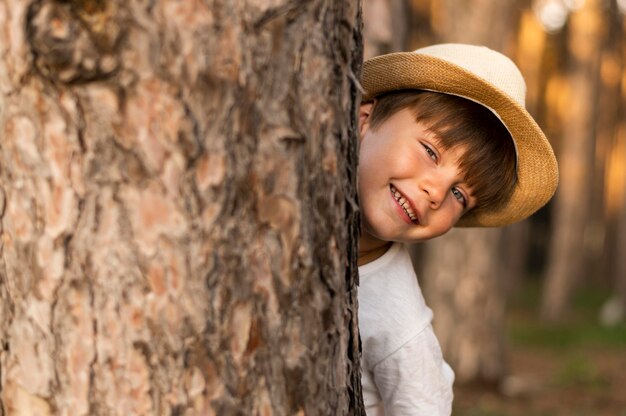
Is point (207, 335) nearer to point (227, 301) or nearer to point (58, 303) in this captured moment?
point (227, 301)

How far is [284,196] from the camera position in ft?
4.83

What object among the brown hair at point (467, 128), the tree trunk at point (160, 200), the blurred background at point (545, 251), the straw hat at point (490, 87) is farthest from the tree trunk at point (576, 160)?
the tree trunk at point (160, 200)

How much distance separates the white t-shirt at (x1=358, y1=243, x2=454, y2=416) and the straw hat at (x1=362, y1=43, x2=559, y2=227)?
1.50 feet

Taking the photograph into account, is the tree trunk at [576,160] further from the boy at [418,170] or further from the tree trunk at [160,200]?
the tree trunk at [160,200]

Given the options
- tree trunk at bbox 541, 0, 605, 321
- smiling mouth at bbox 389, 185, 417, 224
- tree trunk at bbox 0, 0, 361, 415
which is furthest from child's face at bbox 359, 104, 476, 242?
tree trunk at bbox 541, 0, 605, 321

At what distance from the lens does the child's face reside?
2211 millimetres

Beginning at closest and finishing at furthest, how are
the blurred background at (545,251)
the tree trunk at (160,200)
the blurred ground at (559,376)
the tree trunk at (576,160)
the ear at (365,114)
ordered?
1. the tree trunk at (160,200)
2. the ear at (365,114)
3. the blurred ground at (559,376)
4. the blurred background at (545,251)
5. the tree trunk at (576,160)

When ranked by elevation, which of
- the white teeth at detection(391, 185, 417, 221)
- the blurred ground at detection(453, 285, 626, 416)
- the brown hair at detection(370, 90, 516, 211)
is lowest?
the blurred ground at detection(453, 285, 626, 416)

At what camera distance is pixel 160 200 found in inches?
54.4

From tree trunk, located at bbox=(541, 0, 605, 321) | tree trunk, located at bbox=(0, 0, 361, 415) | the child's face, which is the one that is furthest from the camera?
tree trunk, located at bbox=(541, 0, 605, 321)

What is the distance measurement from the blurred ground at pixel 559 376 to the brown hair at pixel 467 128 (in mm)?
5783

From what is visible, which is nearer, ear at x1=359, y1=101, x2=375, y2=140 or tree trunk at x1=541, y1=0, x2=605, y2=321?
ear at x1=359, y1=101, x2=375, y2=140

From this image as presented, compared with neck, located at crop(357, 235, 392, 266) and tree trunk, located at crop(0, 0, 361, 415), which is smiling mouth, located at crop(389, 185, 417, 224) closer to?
neck, located at crop(357, 235, 392, 266)

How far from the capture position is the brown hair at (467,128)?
2244 millimetres
